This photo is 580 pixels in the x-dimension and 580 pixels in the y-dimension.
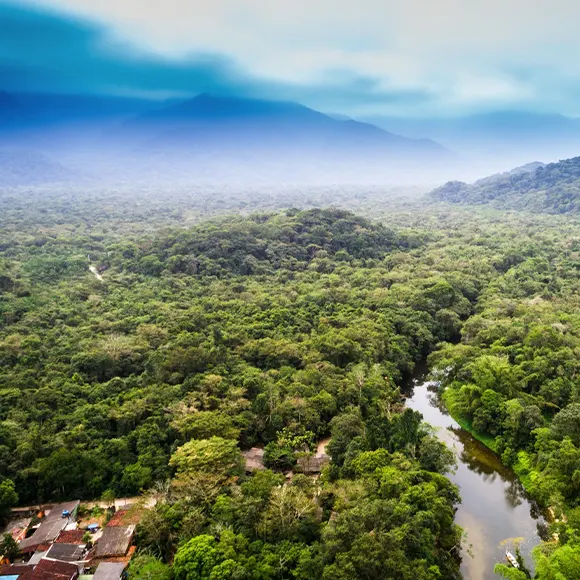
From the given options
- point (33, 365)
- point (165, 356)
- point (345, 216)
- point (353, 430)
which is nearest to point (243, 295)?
point (165, 356)

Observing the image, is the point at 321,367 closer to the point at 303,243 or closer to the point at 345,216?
Answer: the point at 303,243

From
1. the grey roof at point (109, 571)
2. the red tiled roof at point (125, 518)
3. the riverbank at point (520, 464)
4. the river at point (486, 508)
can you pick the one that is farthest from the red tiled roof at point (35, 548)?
the riverbank at point (520, 464)

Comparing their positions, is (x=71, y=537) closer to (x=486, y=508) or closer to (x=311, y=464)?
(x=311, y=464)

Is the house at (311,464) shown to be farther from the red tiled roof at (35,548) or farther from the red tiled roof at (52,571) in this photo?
the red tiled roof at (35,548)

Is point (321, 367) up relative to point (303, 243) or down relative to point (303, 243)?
down

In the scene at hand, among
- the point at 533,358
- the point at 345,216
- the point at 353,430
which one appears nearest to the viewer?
the point at 353,430

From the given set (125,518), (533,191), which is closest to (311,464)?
(125,518)
